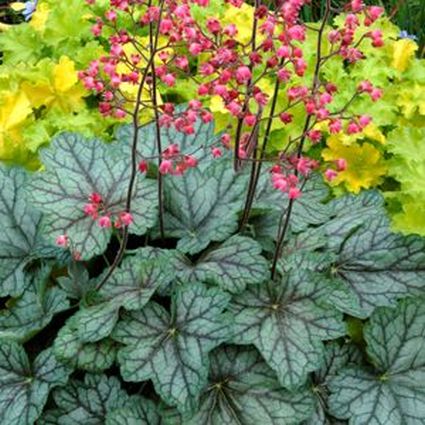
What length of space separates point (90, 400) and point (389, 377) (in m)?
0.69

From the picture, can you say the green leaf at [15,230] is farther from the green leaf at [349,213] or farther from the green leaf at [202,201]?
the green leaf at [349,213]

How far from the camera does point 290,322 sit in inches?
72.6

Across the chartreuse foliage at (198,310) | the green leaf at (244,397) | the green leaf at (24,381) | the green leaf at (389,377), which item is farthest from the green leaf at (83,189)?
the green leaf at (389,377)

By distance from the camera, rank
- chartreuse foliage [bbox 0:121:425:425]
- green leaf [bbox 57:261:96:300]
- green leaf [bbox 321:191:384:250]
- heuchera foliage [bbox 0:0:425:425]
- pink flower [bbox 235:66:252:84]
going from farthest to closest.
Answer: green leaf [bbox 321:191:384:250], green leaf [bbox 57:261:96:300], chartreuse foliage [bbox 0:121:425:425], heuchera foliage [bbox 0:0:425:425], pink flower [bbox 235:66:252:84]

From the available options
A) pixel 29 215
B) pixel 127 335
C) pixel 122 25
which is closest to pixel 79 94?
pixel 122 25

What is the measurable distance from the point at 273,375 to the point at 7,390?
61cm

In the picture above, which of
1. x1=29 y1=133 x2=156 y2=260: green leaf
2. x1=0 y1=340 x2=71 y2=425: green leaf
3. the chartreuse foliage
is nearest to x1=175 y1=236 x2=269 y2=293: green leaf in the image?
the chartreuse foliage

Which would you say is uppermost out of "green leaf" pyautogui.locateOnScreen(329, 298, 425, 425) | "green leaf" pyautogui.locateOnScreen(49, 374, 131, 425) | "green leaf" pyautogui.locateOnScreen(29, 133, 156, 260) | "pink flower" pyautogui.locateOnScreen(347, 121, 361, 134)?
"pink flower" pyautogui.locateOnScreen(347, 121, 361, 134)

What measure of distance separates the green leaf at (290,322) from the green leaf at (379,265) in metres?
0.14

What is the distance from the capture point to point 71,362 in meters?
1.79

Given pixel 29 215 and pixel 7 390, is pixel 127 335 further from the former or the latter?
pixel 29 215

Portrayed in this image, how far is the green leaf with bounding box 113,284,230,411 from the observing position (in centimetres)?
173

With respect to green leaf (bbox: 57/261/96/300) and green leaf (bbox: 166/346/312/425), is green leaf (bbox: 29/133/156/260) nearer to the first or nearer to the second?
green leaf (bbox: 57/261/96/300)

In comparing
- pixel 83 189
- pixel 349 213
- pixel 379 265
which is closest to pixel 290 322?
pixel 379 265
